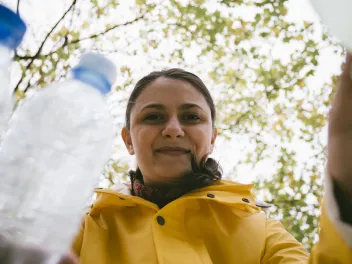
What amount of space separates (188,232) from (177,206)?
0.13 meters

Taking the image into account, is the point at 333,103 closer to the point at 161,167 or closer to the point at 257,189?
the point at 161,167

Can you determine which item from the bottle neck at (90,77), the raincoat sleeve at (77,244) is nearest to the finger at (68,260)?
the bottle neck at (90,77)

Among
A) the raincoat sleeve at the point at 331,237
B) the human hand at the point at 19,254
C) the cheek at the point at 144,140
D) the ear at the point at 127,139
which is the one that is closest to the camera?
the human hand at the point at 19,254

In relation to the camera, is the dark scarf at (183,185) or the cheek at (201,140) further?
the cheek at (201,140)

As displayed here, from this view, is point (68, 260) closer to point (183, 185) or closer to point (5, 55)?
point (5, 55)

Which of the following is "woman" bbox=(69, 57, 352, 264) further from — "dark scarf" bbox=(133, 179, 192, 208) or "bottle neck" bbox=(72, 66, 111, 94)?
"bottle neck" bbox=(72, 66, 111, 94)

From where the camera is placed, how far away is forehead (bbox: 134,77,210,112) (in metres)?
1.90

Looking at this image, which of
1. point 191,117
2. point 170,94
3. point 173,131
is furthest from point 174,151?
point 170,94

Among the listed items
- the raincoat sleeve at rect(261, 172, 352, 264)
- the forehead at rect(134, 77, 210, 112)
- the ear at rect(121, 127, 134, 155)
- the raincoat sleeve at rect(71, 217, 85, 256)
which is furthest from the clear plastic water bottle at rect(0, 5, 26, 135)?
the ear at rect(121, 127, 134, 155)

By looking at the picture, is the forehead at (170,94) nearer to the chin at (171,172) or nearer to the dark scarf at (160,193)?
the chin at (171,172)

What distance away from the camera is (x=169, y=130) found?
1.78 metres

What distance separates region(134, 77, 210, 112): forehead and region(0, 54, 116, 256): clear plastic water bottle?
2.42 ft

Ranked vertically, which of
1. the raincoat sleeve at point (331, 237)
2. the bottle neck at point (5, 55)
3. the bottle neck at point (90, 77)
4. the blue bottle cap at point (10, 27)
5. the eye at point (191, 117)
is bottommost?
the raincoat sleeve at point (331, 237)

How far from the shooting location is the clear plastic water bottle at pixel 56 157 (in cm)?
85
